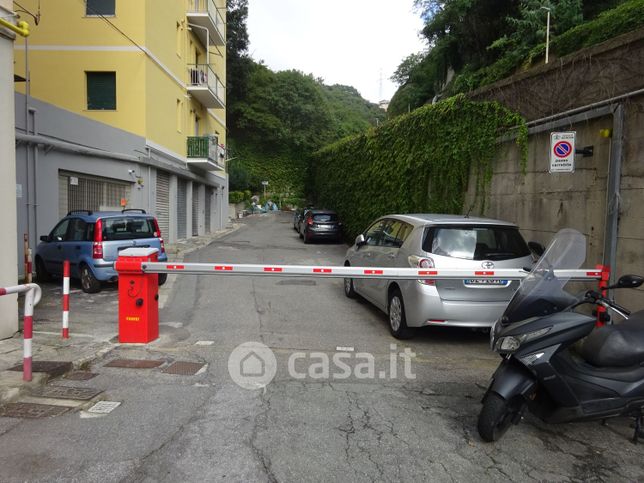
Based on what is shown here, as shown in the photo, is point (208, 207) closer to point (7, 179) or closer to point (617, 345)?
point (7, 179)

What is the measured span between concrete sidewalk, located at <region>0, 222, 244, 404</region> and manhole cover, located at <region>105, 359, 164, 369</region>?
0.90 feet

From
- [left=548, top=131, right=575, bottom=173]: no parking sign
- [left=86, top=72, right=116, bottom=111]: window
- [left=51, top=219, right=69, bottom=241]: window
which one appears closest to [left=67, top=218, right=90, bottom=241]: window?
[left=51, top=219, right=69, bottom=241]: window

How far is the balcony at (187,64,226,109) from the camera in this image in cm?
2280

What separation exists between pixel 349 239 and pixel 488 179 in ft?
34.9

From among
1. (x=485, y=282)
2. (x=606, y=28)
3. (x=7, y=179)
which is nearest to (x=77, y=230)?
(x=7, y=179)

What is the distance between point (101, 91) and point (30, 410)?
15489 mm

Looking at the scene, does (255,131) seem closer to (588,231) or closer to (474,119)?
(474,119)

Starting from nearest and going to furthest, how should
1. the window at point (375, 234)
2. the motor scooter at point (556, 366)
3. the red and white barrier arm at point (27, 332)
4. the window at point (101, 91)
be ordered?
the motor scooter at point (556, 366)
the red and white barrier arm at point (27, 332)
the window at point (375, 234)
the window at point (101, 91)

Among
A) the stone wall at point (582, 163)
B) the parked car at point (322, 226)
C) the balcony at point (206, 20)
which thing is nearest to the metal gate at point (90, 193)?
the parked car at point (322, 226)

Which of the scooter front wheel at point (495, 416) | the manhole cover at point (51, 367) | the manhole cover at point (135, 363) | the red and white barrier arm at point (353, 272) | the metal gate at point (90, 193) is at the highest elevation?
the metal gate at point (90, 193)

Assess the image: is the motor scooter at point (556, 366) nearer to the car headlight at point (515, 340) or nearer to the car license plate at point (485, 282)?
the car headlight at point (515, 340)

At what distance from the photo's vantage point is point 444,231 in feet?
20.8

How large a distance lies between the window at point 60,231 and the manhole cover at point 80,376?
6260 millimetres

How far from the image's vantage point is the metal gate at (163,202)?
1910 centimetres
